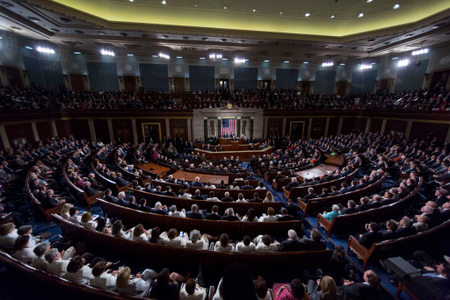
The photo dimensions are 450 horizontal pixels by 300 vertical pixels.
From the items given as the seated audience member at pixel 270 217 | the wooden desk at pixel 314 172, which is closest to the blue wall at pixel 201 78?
the wooden desk at pixel 314 172

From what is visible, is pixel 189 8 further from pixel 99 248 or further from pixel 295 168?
pixel 99 248

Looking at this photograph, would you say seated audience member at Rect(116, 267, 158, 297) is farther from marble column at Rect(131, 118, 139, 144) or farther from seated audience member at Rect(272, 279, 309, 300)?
marble column at Rect(131, 118, 139, 144)

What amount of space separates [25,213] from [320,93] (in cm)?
2920

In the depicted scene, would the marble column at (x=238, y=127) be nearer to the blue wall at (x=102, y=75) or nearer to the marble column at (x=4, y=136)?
the blue wall at (x=102, y=75)

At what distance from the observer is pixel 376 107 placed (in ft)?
60.3

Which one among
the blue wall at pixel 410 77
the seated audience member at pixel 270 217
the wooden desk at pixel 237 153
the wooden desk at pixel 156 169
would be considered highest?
the blue wall at pixel 410 77

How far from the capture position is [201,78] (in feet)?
73.7

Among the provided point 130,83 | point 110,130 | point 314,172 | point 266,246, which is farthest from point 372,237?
point 130,83

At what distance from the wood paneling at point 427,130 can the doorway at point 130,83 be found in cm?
2816

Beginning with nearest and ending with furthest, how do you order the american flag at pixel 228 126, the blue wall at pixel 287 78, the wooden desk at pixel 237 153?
the wooden desk at pixel 237 153
the american flag at pixel 228 126
the blue wall at pixel 287 78

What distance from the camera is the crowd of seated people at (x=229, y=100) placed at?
46.5 ft

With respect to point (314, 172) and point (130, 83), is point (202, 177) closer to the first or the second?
point (314, 172)

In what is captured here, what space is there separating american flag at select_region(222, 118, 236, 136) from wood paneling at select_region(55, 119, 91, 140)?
44.2 feet

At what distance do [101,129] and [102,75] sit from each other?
7624 mm
